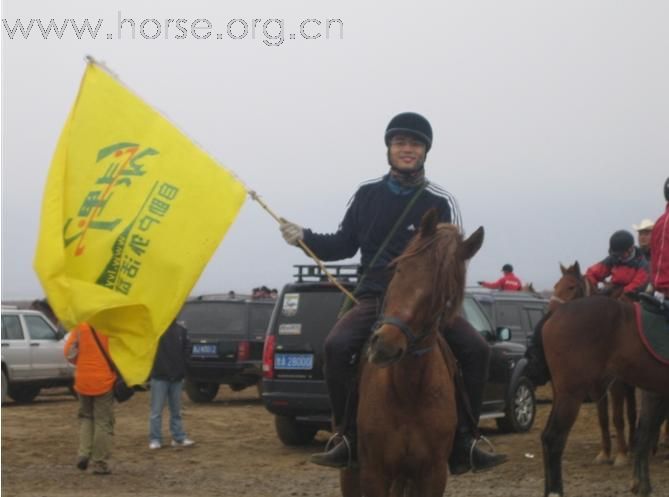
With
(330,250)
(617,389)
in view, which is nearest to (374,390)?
(330,250)

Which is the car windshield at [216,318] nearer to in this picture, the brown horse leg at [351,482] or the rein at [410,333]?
the brown horse leg at [351,482]

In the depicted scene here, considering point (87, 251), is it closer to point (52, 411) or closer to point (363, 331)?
point (363, 331)

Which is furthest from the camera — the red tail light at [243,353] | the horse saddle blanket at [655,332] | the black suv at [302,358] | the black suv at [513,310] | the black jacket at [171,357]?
the black suv at [513,310]

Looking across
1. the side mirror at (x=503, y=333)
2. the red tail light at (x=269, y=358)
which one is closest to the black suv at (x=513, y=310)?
the side mirror at (x=503, y=333)

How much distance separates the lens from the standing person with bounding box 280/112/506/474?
7.90m

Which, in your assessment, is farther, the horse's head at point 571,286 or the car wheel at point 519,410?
the car wheel at point 519,410

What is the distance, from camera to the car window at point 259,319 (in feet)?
79.5

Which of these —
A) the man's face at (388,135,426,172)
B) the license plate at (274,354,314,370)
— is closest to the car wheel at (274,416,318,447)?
the license plate at (274,354,314,370)

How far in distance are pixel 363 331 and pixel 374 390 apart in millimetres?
535

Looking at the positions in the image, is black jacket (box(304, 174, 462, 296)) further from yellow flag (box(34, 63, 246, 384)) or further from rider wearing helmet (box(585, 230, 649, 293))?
rider wearing helmet (box(585, 230, 649, 293))

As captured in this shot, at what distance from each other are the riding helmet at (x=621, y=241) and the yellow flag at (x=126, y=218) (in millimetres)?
7583

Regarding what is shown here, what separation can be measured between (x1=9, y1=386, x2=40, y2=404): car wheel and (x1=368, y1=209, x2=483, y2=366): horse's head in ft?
65.2

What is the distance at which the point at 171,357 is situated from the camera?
1681 centimetres

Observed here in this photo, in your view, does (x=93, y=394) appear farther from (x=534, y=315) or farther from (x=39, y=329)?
(x=534, y=315)
